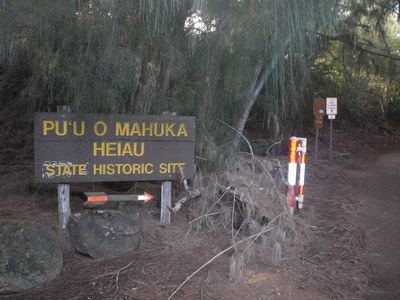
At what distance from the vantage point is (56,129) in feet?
17.1

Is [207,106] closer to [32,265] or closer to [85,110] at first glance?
[85,110]

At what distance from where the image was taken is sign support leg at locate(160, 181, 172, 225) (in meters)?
5.94

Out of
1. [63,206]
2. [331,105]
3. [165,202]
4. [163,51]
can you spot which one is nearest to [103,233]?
[63,206]

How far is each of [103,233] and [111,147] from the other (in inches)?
42.0

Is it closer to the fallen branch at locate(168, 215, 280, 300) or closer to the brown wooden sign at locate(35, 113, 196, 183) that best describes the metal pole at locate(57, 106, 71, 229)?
the brown wooden sign at locate(35, 113, 196, 183)

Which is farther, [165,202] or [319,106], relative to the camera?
[319,106]

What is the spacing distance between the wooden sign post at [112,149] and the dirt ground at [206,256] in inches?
25.0

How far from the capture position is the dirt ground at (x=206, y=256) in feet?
14.1

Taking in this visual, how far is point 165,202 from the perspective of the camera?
19.5ft

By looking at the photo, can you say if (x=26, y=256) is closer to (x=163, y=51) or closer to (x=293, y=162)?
(x=163, y=51)

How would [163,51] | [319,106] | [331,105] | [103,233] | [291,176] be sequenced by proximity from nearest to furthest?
[103,233]
[163,51]
[291,176]
[319,106]
[331,105]

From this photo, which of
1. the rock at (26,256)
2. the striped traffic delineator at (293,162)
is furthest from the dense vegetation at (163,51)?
the rock at (26,256)

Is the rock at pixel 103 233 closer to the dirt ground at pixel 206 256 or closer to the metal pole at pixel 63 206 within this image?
the dirt ground at pixel 206 256

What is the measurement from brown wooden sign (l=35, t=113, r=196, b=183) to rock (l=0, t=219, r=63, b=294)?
31.9 inches
